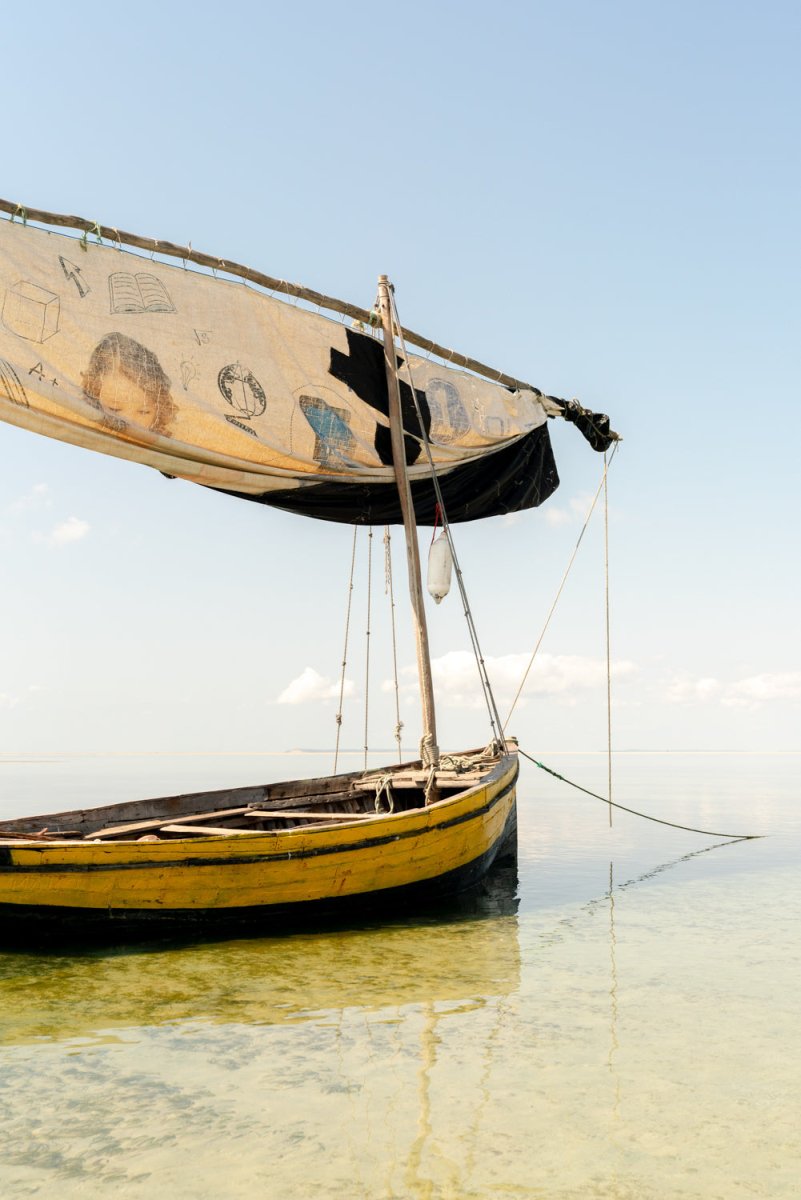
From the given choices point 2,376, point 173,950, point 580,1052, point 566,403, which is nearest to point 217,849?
Result: point 173,950

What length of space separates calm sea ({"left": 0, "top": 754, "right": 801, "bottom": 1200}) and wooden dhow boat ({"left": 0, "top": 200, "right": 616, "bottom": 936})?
58cm

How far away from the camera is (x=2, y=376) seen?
9305mm

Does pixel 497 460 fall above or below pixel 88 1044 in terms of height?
above

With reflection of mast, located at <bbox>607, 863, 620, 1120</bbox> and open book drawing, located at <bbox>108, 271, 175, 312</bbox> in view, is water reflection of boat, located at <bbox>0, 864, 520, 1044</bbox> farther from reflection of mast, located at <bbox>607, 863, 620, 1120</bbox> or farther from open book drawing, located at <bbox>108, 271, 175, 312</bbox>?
open book drawing, located at <bbox>108, 271, 175, 312</bbox>

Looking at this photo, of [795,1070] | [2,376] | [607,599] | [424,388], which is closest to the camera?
[795,1070]

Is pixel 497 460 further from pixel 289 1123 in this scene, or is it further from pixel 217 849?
pixel 289 1123

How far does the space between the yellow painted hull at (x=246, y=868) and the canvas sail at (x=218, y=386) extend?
15.3 ft

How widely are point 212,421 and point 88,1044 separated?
7.25 m

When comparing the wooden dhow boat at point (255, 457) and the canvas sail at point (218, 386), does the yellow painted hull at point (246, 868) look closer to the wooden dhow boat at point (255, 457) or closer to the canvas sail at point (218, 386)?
the wooden dhow boat at point (255, 457)

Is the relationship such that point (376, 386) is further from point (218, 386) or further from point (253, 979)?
point (253, 979)

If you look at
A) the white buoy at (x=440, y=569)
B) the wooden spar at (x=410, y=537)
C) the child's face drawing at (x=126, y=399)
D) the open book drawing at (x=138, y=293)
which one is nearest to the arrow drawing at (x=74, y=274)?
the open book drawing at (x=138, y=293)

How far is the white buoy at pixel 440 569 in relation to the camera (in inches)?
476

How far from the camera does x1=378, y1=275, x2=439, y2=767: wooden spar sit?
36.1 feet

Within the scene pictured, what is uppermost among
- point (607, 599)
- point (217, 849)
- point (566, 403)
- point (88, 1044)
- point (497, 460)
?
point (566, 403)
